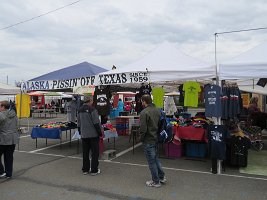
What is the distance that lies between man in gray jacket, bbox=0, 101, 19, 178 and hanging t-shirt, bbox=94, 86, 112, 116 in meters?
2.93

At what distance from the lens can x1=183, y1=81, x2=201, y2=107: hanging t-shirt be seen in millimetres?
7996

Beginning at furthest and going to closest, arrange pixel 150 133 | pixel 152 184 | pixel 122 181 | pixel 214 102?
pixel 214 102, pixel 122 181, pixel 152 184, pixel 150 133

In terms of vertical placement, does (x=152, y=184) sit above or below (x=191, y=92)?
below

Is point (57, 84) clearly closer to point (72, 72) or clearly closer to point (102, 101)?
point (72, 72)

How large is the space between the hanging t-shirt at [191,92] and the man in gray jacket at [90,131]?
8.76 ft

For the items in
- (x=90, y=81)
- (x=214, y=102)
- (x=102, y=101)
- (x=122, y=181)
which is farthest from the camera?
(x=102, y=101)

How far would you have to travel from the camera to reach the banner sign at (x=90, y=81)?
787cm

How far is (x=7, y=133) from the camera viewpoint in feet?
20.1

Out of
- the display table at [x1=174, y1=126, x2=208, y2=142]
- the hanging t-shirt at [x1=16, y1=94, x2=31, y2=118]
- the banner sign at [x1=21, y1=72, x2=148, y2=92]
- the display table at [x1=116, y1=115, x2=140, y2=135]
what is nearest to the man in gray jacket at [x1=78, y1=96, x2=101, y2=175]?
the banner sign at [x1=21, y1=72, x2=148, y2=92]

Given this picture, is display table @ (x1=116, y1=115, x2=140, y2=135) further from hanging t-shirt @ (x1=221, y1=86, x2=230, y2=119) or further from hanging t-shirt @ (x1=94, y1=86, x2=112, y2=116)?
hanging t-shirt @ (x1=221, y1=86, x2=230, y2=119)

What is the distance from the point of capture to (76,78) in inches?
345

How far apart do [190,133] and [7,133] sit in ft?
14.7

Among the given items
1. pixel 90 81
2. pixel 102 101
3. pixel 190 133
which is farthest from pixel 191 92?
pixel 90 81

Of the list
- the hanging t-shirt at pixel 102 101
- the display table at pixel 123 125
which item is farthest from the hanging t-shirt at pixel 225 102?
the display table at pixel 123 125
